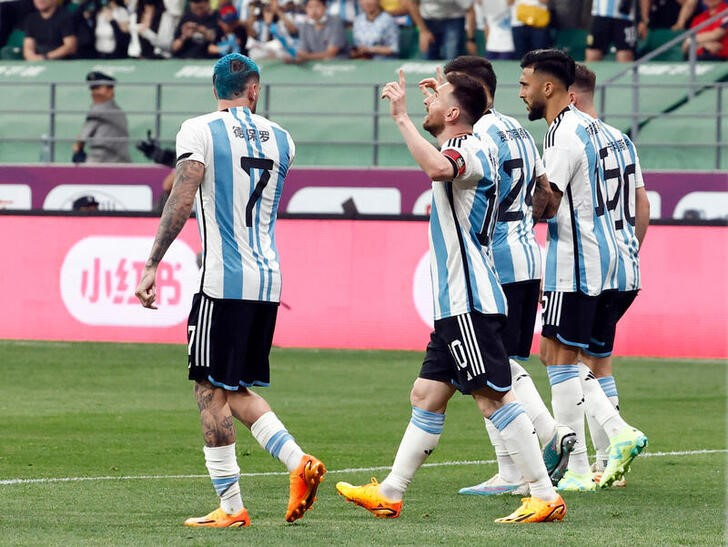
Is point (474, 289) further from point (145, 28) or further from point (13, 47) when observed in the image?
point (13, 47)

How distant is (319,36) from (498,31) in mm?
2863

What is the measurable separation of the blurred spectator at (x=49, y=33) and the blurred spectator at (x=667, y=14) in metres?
8.98

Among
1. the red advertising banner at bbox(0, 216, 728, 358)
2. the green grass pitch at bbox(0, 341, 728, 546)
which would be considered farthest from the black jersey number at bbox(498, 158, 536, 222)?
the red advertising banner at bbox(0, 216, 728, 358)

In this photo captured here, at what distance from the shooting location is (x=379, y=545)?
6238 millimetres

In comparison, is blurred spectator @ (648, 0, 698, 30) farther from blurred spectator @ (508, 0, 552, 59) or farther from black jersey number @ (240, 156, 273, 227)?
black jersey number @ (240, 156, 273, 227)

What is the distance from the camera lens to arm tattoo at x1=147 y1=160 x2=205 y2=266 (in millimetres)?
6723

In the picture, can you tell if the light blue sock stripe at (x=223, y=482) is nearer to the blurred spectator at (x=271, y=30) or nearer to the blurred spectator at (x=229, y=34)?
the blurred spectator at (x=229, y=34)

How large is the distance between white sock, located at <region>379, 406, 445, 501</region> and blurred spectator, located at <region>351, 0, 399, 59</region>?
1664 cm

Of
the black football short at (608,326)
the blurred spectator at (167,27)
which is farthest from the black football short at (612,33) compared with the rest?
the black football short at (608,326)

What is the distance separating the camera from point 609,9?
71.7 feet

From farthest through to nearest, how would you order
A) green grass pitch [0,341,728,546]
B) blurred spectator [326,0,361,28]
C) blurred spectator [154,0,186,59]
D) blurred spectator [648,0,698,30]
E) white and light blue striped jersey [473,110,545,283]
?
blurred spectator [154,0,186,59]
blurred spectator [326,0,361,28]
blurred spectator [648,0,698,30]
white and light blue striped jersey [473,110,545,283]
green grass pitch [0,341,728,546]

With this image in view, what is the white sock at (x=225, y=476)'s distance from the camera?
682cm

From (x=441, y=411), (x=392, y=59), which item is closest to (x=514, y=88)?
(x=392, y=59)

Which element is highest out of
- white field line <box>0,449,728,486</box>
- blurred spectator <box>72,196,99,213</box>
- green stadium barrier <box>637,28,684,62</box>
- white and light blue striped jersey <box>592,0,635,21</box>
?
white and light blue striped jersey <box>592,0,635,21</box>
